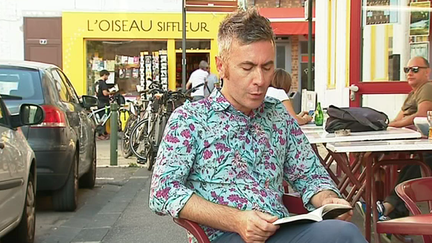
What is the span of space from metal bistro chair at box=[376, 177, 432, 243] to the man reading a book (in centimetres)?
18

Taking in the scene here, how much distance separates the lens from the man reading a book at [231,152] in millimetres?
2582

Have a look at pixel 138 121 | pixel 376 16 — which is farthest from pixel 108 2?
pixel 376 16

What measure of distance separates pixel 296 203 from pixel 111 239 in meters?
3.08

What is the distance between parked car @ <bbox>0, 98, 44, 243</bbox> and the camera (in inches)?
179

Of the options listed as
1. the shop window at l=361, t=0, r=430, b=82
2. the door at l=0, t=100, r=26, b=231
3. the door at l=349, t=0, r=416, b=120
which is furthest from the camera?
the shop window at l=361, t=0, r=430, b=82

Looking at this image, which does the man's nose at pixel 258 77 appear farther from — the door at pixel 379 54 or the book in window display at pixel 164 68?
the book in window display at pixel 164 68

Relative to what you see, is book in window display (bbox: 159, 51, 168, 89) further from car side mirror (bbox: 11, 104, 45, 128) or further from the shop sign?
car side mirror (bbox: 11, 104, 45, 128)

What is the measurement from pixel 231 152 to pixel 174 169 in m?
0.26

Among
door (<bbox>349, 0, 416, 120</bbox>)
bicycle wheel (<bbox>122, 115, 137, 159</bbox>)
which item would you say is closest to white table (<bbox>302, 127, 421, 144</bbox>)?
door (<bbox>349, 0, 416, 120</bbox>)

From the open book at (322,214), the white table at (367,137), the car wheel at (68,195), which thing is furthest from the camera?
the car wheel at (68,195)

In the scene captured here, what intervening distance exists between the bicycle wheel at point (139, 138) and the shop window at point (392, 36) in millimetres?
4024

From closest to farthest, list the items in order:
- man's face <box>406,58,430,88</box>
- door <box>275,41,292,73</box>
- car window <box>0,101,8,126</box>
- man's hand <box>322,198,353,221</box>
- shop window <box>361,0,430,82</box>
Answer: man's hand <box>322,198,353,221</box> → car window <box>0,101,8,126</box> → man's face <box>406,58,430,88</box> → shop window <box>361,0,430,82</box> → door <box>275,41,292,73</box>

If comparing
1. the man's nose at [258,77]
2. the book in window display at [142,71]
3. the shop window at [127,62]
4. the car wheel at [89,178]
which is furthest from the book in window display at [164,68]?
the man's nose at [258,77]

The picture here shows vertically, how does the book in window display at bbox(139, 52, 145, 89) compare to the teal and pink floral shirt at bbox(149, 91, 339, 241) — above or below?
above
